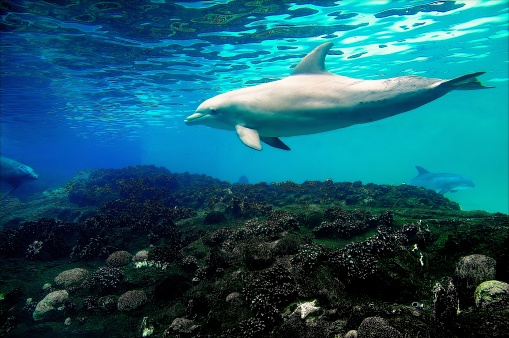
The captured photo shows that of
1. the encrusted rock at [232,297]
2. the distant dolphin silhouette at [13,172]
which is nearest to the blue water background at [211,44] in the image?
the distant dolphin silhouette at [13,172]

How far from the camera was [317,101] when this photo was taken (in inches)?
260

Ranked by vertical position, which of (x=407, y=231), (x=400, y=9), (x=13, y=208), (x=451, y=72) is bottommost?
(x=13, y=208)

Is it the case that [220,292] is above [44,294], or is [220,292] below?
above

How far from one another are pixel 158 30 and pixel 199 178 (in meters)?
14.2

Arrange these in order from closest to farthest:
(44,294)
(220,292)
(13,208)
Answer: (220,292)
(44,294)
(13,208)

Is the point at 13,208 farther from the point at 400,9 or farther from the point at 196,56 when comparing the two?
the point at 400,9

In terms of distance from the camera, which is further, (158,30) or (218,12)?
(158,30)

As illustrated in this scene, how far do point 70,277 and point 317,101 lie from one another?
9944mm

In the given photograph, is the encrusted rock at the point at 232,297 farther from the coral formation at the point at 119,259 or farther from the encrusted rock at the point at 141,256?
the coral formation at the point at 119,259

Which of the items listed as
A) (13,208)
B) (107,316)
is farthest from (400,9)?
(13,208)

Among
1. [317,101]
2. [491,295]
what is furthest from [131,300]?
[491,295]

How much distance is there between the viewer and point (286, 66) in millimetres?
23094

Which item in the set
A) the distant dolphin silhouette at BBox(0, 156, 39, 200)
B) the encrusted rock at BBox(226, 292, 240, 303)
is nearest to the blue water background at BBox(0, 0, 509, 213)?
the distant dolphin silhouette at BBox(0, 156, 39, 200)

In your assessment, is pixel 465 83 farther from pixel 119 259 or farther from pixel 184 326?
pixel 119 259
